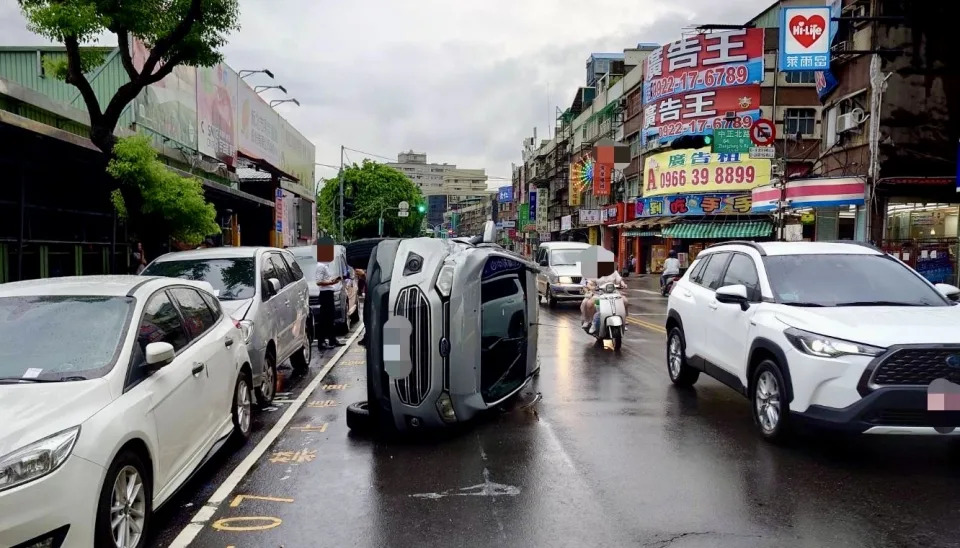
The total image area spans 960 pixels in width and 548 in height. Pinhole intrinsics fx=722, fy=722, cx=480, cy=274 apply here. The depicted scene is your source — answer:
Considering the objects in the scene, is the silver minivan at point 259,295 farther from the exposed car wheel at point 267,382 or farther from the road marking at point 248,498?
the road marking at point 248,498

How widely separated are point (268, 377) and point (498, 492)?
4003mm

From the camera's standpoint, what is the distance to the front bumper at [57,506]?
10.4ft

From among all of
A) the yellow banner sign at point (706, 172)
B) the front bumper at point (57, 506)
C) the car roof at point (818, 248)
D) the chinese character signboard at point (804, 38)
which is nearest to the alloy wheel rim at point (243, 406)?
the front bumper at point (57, 506)

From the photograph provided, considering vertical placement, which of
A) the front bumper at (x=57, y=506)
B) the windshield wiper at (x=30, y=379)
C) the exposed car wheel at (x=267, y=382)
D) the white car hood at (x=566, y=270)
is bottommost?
the exposed car wheel at (x=267, y=382)

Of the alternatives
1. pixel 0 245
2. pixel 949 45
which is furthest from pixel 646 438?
pixel 949 45

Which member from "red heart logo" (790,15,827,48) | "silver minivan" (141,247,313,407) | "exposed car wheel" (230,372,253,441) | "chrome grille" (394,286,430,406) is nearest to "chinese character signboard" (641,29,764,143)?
"red heart logo" (790,15,827,48)

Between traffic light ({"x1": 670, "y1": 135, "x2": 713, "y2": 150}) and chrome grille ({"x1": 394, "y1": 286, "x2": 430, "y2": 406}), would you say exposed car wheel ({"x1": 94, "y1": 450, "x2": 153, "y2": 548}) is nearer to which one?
chrome grille ({"x1": 394, "y1": 286, "x2": 430, "y2": 406})

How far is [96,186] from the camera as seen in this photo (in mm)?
16922

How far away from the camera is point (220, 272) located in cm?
909

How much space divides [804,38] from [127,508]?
22.1m

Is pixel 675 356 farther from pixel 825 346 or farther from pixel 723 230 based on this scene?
pixel 723 230

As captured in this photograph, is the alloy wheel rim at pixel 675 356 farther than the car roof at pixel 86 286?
Yes

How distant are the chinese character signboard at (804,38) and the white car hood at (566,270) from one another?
8.43 meters

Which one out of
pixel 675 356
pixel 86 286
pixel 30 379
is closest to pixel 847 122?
pixel 675 356
